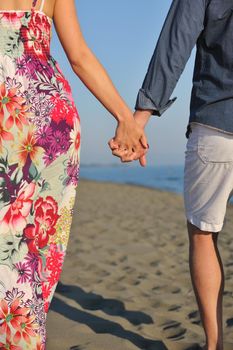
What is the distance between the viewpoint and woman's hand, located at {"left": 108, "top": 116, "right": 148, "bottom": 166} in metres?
→ 2.52

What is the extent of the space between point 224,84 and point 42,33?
2.71 ft

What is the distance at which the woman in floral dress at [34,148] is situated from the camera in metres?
2.14

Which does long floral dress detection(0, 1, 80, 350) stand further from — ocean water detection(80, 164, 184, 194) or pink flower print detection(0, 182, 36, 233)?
ocean water detection(80, 164, 184, 194)

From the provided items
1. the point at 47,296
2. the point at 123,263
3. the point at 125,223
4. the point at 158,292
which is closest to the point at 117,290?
the point at 158,292

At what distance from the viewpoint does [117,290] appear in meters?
4.74

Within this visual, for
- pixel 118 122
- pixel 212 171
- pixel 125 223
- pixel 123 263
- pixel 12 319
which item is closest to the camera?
pixel 12 319

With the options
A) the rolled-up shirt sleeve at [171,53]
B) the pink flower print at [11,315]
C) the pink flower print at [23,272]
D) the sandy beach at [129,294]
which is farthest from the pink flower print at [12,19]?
the sandy beach at [129,294]

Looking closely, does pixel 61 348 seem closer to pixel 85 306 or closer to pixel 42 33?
pixel 85 306

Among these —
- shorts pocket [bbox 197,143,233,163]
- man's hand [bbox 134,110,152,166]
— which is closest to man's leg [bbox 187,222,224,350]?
shorts pocket [bbox 197,143,233,163]

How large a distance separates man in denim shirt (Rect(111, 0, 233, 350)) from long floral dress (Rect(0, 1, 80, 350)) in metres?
0.52

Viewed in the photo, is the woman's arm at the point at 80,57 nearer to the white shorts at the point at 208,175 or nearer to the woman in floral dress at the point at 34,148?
the woman in floral dress at the point at 34,148

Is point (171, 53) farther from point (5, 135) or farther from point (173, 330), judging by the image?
point (173, 330)

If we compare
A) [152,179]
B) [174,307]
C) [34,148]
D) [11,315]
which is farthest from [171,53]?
[152,179]

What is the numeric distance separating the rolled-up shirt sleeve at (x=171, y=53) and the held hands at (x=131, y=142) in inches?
4.2
